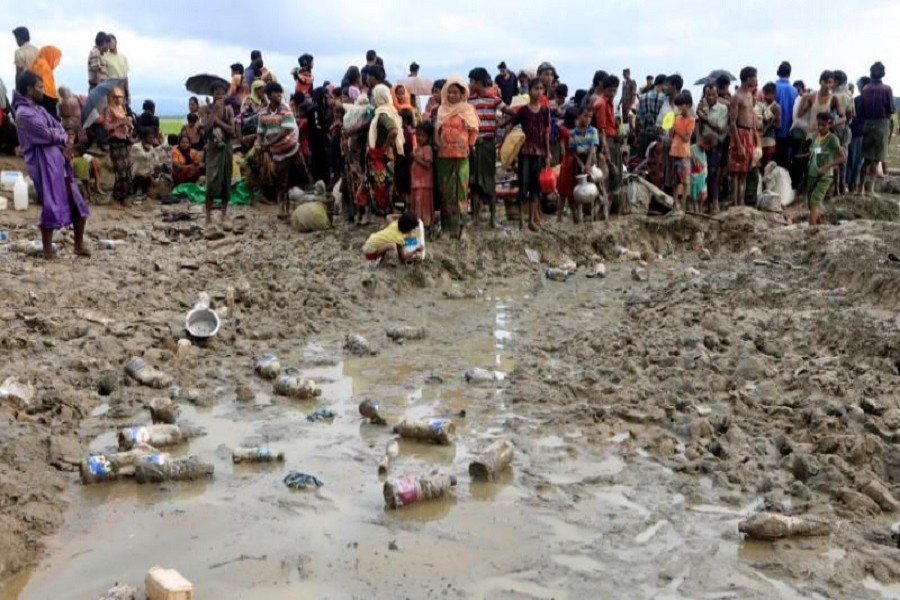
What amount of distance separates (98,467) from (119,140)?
8.10m

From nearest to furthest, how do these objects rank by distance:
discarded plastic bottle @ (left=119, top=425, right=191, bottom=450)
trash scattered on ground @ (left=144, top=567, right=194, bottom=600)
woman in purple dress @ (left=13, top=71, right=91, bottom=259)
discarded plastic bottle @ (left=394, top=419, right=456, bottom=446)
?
trash scattered on ground @ (left=144, top=567, right=194, bottom=600) < discarded plastic bottle @ (left=119, top=425, right=191, bottom=450) < discarded plastic bottle @ (left=394, top=419, right=456, bottom=446) < woman in purple dress @ (left=13, top=71, right=91, bottom=259)

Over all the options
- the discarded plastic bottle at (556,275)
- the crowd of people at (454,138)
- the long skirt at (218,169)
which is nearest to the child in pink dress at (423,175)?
the crowd of people at (454,138)

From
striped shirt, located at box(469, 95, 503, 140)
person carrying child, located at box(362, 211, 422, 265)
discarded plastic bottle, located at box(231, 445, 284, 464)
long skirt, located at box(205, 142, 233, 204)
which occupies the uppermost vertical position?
striped shirt, located at box(469, 95, 503, 140)

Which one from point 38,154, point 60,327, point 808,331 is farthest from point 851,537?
point 38,154

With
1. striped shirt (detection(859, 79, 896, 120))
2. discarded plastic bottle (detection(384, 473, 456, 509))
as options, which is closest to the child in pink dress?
discarded plastic bottle (detection(384, 473, 456, 509))

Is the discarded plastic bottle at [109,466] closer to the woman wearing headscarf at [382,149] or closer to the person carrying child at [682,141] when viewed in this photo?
the woman wearing headscarf at [382,149]

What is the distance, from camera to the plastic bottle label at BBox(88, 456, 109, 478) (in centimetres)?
419

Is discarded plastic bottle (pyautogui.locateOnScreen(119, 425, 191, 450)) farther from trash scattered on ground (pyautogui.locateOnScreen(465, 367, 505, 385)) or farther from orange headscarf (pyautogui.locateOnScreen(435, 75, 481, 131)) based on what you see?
orange headscarf (pyautogui.locateOnScreen(435, 75, 481, 131))

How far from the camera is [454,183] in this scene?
957cm

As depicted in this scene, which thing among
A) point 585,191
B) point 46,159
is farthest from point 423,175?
point 46,159

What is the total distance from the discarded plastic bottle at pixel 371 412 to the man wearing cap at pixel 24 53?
7996 millimetres

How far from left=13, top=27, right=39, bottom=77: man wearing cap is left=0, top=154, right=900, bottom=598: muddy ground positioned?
7.90 ft

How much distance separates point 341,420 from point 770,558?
2.64 metres

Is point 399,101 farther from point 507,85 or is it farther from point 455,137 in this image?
point 507,85
